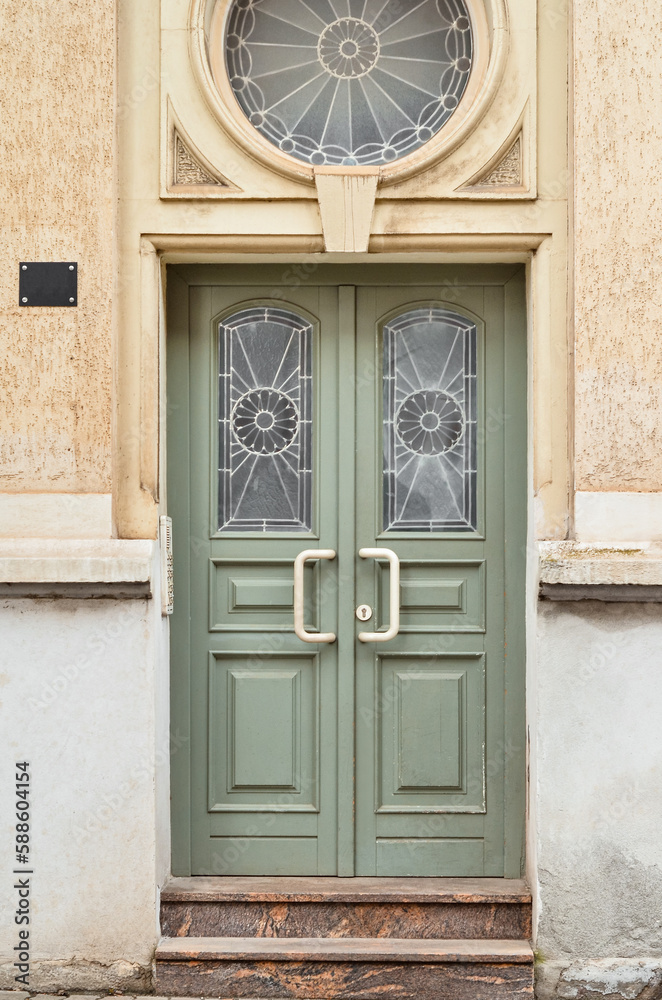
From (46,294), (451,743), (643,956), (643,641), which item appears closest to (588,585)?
(643,641)

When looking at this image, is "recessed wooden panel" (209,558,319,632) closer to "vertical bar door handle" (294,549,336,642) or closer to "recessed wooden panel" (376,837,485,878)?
"vertical bar door handle" (294,549,336,642)

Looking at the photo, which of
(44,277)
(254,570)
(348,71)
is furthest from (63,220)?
(254,570)

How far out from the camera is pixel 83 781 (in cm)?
412

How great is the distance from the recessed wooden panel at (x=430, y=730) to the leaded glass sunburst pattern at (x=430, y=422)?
67 centimetres

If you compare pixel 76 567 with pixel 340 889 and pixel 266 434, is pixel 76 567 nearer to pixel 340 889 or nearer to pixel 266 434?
pixel 266 434

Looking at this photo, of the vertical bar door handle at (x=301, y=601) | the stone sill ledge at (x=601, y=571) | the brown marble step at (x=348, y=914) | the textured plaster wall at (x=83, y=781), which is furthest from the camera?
the vertical bar door handle at (x=301, y=601)

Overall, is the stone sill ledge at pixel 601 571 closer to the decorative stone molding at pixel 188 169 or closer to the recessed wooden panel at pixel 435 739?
the recessed wooden panel at pixel 435 739

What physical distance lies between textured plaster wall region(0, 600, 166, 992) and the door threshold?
0.83ft

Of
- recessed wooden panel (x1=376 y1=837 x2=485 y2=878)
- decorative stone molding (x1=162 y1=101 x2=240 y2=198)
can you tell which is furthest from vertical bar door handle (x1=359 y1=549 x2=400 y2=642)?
decorative stone molding (x1=162 y1=101 x2=240 y2=198)

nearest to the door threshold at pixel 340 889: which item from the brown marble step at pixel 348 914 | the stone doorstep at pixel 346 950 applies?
the brown marble step at pixel 348 914

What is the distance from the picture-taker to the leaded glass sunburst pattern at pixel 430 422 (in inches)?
176

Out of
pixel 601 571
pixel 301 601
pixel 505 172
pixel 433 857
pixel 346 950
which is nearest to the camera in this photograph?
pixel 601 571

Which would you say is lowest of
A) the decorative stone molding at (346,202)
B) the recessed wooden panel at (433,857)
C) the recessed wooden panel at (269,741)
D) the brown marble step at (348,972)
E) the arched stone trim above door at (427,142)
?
the brown marble step at (348,972)

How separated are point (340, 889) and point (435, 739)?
738mm
